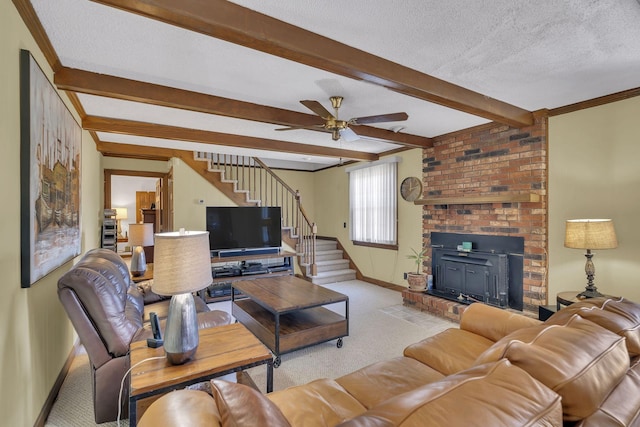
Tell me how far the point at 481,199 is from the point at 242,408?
4.03 meters

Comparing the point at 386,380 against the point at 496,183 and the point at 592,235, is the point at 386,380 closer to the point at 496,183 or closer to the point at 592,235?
the point at 592,235

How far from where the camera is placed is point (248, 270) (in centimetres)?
545

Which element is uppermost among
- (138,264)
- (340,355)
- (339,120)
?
(339,120)

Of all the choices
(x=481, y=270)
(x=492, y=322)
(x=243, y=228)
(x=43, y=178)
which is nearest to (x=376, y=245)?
(x=481, y=270)

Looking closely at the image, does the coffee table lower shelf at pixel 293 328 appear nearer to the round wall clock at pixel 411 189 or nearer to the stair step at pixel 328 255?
the round wall clock at pixel 411 189

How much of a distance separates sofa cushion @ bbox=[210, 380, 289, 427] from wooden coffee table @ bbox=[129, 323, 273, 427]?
28.0 inches

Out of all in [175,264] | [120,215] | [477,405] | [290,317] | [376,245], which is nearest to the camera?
[477,405]

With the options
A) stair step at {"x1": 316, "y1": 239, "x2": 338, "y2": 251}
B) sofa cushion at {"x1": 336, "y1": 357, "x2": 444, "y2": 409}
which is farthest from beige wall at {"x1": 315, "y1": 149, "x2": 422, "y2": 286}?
sofa cushion at {"x1": 336, "y1": 357, "x2": 444, "y2": 409}

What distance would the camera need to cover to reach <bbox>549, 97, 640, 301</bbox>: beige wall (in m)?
3.08

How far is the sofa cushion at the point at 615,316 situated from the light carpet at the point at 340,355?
1.85 metres

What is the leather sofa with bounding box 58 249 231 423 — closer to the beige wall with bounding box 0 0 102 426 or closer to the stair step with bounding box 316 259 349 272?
the beige wall with bounding box 0 0 102 426

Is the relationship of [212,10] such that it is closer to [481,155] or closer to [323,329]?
[323,329]

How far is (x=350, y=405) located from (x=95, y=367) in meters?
1.57

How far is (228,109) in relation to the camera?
3.33m
